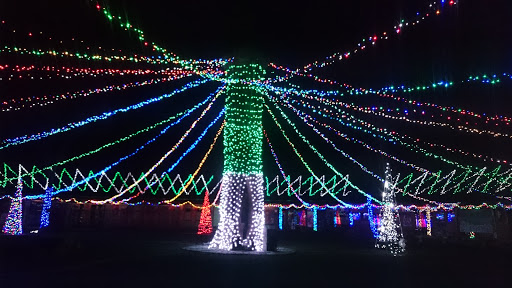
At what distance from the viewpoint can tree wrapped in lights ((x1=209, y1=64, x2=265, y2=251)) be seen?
12484mm

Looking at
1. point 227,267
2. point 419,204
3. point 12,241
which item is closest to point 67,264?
point 227,267

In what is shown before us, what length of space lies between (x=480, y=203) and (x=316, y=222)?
428 inches

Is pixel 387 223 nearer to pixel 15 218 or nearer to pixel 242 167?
pixel 242 167

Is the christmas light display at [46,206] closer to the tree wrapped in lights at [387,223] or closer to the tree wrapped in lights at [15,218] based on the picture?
the tree wrapped in lights at [15,218]

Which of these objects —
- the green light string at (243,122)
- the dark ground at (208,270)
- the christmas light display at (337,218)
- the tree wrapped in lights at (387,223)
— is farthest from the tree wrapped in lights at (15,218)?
the christmas light display at (337,218)

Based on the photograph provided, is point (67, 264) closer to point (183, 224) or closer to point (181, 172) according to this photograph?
point (181, 172)

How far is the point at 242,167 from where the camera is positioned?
1252 centimetres

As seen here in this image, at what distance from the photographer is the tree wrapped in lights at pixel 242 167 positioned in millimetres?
12484

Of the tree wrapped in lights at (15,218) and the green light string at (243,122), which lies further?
the tree wrapped in lights at (15,218)

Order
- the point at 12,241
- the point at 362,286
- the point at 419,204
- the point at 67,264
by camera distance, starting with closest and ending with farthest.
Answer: the point at 362,286 < the point at 67,264 < the point at 12,241 < the point at 419,204

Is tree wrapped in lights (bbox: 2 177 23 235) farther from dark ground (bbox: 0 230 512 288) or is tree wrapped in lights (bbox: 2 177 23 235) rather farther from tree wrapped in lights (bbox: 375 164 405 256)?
tree wrapped in lights (bbox: 375 164 405 256)

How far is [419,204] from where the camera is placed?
96.4 feet

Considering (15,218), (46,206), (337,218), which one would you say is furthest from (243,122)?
(337,218)

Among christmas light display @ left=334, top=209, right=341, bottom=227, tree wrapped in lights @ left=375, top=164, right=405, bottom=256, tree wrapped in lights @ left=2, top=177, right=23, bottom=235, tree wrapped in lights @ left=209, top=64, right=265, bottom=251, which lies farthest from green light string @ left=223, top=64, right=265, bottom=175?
christmas light display @ left=334, top=209, right=341, bottom=227
